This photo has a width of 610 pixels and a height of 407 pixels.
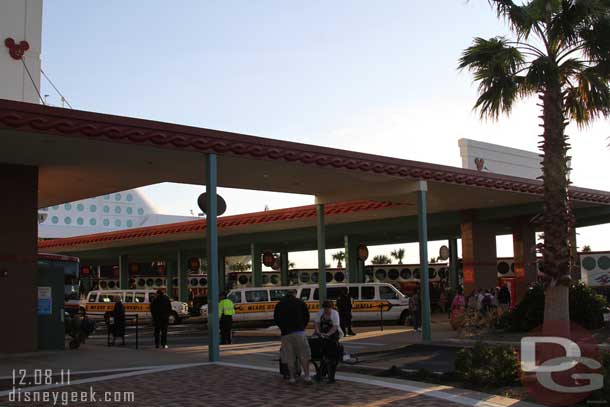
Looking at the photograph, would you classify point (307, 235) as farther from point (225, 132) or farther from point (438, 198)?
point (225, 132)

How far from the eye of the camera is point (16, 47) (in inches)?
845

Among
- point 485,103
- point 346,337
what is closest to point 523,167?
point 346,337

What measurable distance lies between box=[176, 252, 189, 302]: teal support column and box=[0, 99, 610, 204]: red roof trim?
29975mm

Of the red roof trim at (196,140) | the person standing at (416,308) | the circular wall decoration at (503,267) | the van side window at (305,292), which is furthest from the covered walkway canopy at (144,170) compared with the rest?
the circular wall decoration at (503,267)

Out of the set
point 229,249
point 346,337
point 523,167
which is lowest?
point 346,337

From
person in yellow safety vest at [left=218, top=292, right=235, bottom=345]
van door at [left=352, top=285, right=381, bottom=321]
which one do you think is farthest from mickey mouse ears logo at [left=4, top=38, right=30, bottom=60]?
van door at [left=352, top=285, right=381, bottom=321]

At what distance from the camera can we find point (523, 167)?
37594 mm

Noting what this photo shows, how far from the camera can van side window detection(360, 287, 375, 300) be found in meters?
30.3

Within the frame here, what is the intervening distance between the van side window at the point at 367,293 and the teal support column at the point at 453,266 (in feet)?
34.3

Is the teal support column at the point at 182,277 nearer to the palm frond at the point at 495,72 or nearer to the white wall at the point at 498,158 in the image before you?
the white wall at the point at 498,158

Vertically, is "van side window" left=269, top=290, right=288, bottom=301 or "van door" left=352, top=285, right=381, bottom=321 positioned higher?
"van side window" left=269, top=290, right=288, bottom=301

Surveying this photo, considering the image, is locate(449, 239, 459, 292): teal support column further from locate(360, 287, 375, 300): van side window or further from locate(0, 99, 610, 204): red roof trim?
locate(0, 99, 610, 204): red roof trim

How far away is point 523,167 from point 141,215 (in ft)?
223

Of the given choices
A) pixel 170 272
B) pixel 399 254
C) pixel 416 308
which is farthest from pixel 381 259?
pixel 416 308
